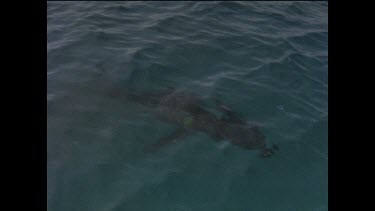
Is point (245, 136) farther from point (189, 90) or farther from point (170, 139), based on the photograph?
point (189, 90)

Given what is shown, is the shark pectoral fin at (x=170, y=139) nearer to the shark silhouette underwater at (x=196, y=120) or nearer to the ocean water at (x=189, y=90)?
the shark silhouette underwater at (x=196, y=120)

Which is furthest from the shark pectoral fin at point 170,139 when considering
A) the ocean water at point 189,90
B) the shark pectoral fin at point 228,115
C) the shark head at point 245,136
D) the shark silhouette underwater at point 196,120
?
the shark pectoral fin at point 228,115

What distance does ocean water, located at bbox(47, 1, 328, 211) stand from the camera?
5.39 meters

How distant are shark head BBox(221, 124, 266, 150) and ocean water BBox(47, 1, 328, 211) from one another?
0.17 meters

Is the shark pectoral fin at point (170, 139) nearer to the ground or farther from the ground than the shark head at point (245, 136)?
nearer to the ground

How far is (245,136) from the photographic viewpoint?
666 centimetres

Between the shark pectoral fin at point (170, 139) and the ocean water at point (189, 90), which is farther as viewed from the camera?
the shark pectoral fin at point (170, 139)

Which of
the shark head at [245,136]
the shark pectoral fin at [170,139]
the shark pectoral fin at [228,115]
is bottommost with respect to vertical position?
the shark pectoral fin at [170,139]

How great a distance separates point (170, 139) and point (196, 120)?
Answer: 2.63 feet

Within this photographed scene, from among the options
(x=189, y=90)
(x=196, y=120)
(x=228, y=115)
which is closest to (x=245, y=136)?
(x=228, y=115)

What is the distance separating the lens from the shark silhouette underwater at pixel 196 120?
6.53 meters
